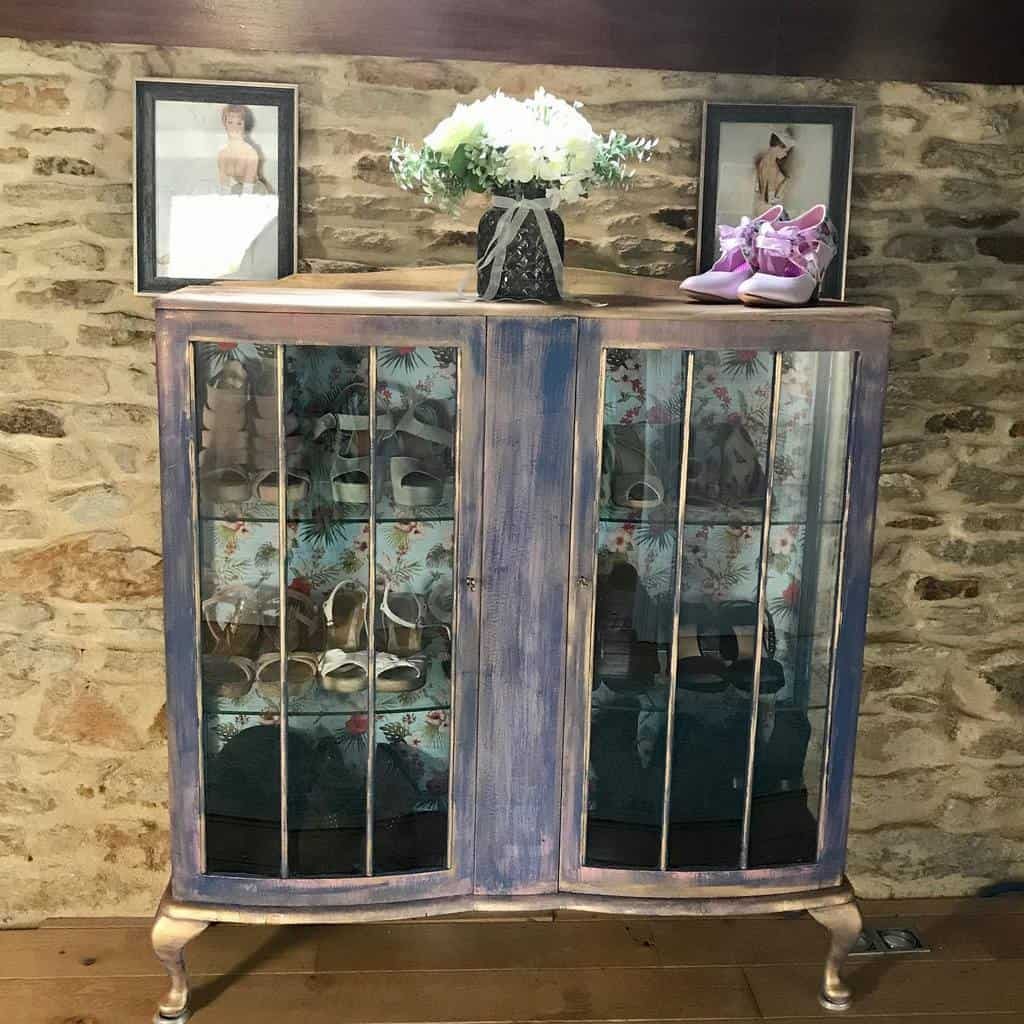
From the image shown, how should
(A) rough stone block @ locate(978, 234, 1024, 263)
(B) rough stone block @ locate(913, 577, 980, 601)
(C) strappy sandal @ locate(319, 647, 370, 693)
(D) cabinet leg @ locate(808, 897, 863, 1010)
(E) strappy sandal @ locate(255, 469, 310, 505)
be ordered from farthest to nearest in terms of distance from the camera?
1. (B) rough stone block @ locate(913, 577, 980, 601)
2. (A) rough stone block @ locate(978, 234, 1024, 263)
3. (D) cabinet leg @ locate(808, 897, 863, 1010)
4. (C) strappy sandal @ locate(319, 647, 370, 693)
5. (E) strappy sandal @ locate(255, 469, 310, 505)

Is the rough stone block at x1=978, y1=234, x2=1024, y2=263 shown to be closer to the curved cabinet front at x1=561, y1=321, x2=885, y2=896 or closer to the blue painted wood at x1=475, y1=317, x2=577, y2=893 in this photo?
the curved cabinet front at x1=561, y1=321, x2=885, y2=896

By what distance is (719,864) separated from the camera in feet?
8.54

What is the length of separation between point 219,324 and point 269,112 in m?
0.76

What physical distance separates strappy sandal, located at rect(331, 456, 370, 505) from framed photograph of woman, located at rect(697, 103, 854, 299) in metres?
1.07

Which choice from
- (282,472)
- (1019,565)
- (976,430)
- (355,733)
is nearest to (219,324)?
(282,472)

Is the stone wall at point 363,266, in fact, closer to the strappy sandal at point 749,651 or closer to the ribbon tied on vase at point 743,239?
the ribbon tied on vase at point 743,239

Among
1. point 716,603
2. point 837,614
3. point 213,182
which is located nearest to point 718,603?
point 716,603

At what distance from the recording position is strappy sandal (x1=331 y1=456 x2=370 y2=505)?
239cm

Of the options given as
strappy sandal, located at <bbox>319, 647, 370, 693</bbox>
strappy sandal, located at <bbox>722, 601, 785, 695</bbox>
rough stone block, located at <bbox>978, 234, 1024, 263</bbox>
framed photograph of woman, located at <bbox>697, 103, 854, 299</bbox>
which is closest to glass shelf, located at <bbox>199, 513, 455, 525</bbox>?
strappy sandal, located at <bbox>319, 647, 370, 693</bbox>

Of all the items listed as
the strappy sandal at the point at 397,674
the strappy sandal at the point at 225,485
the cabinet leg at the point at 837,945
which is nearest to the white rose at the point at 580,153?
the strappy sandal at the point at 225,485

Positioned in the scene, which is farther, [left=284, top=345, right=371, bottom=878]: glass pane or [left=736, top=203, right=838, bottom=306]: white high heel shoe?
[left=736, top=203, right=838, bottom=306]: white high heel shoe

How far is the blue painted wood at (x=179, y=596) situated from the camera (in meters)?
2.29

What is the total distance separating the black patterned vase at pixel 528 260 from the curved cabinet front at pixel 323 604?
16cm

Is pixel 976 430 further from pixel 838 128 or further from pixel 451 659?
pixel 451 659
